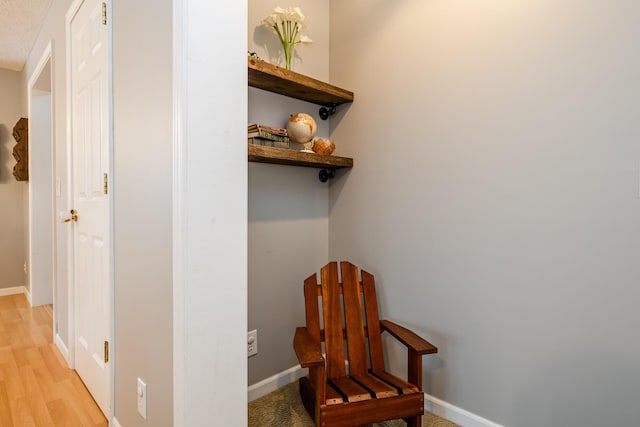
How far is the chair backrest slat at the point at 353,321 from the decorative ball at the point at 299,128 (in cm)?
69

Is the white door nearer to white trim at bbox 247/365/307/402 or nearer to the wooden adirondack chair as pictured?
white trim at bbox 247/365/307/402

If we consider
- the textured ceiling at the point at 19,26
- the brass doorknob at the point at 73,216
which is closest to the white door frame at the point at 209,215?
the brass doorknob at the point at 73,216

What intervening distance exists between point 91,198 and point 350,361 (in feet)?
5.15

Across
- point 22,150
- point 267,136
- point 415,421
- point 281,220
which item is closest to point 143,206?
point 267,136

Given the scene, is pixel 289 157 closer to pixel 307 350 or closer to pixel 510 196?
pixel 307 350

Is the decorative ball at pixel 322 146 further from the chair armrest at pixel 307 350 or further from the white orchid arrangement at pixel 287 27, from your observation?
the chair armrest at pixel 307 350

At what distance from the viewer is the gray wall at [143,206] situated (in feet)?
3.59

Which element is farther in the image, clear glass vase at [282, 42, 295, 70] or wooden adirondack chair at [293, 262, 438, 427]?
clear glass vase at [282, 42, 295, 70]

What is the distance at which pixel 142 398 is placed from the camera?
1266mm

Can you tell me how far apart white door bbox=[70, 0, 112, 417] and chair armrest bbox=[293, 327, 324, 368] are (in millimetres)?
875

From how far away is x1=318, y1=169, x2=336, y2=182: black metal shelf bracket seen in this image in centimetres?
207

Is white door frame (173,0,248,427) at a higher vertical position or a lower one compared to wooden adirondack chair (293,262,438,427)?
higher

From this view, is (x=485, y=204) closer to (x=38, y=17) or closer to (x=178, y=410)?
(x=178, y=410)

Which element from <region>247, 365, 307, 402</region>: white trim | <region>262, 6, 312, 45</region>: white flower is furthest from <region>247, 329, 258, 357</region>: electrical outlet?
<region>262, 6, 312, 45</region>: white flower
